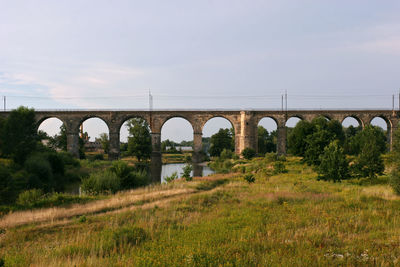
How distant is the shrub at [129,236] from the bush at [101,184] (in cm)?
1113

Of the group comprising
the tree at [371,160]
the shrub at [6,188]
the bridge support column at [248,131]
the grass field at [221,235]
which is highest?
the bridge support column at [248,131]

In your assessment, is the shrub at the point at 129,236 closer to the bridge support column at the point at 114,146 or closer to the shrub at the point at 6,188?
the shrub at the point at 6,188

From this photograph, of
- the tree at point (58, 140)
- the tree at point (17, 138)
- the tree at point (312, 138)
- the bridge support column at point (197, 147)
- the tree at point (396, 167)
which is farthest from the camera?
the tree at point (58, 140)

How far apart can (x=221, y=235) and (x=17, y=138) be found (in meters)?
30.0

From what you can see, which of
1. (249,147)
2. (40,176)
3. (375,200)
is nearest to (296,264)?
(375,200)

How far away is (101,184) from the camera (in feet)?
58.4

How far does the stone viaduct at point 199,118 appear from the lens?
44562 millimetres

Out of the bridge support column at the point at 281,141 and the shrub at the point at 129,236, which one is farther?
the bridge support column at the point at 281,141

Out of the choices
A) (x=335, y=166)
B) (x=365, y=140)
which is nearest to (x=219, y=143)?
(x=365, y=140)

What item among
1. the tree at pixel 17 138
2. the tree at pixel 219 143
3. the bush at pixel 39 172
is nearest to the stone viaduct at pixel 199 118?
the tree at pixel 219 143

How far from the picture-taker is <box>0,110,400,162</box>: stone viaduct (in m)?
44.6

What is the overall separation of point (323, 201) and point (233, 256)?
7.70 metres

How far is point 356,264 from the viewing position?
183 inches

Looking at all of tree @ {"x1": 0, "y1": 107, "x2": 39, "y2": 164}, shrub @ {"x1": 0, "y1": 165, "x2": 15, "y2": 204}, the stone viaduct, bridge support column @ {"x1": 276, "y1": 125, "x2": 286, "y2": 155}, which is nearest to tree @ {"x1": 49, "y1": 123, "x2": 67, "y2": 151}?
the stone viaduct
